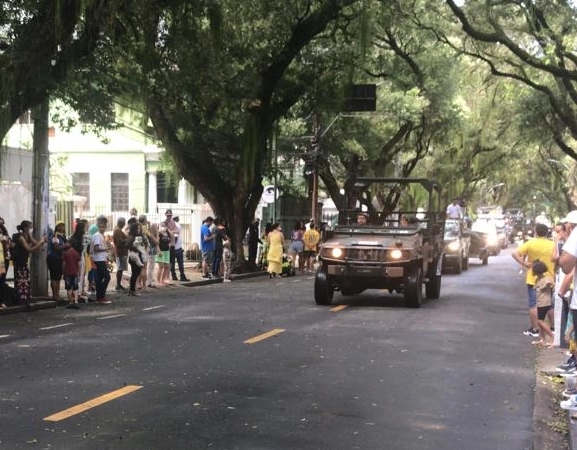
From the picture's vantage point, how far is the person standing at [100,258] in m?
14.9

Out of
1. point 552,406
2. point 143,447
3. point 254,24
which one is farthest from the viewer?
point 254,24

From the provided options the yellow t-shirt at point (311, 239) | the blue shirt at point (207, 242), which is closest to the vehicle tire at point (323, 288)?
the blue shirt at point (207, 242)

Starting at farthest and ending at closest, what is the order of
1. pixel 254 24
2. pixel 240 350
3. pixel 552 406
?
pixel 254 24
pixel 240 350
pixel 552 406

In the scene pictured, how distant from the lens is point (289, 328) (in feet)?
37.1

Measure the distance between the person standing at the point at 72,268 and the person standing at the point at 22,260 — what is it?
0.62 m

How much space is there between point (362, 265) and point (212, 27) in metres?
6.11

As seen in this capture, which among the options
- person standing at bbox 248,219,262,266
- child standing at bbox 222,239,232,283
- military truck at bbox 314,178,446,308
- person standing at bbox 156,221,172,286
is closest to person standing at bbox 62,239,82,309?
person standing at bbox 156,221,172,286

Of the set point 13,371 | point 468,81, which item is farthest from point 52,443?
point 468,81

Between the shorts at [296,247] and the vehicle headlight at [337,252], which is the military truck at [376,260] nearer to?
the vehicle headlight at [337,252]

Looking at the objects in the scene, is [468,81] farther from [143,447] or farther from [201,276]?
[143,447]

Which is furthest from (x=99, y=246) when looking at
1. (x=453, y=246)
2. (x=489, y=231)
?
(x=489, y=231)

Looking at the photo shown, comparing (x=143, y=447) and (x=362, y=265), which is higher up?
(x=362, y=265)

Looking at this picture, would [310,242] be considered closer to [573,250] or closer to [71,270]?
[71,270]

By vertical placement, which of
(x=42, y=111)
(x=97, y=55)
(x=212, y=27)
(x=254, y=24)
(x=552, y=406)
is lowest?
(x=552, y=406)
